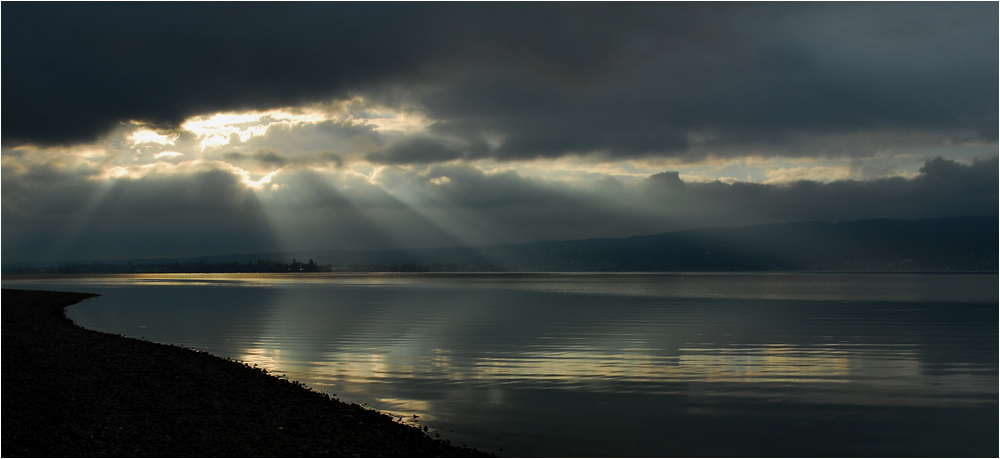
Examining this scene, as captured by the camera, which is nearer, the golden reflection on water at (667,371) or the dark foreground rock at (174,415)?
the dark foreground rock at (174,415)

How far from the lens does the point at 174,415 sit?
42.1 ft

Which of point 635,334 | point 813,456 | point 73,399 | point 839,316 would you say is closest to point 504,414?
point 813,456

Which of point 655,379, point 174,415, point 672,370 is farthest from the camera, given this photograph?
point 672,370

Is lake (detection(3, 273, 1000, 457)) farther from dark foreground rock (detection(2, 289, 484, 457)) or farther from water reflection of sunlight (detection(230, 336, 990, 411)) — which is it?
dark foreground rock (detection(2, 289, 484, 457))

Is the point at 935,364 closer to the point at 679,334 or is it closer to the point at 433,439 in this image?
the point at 679,334

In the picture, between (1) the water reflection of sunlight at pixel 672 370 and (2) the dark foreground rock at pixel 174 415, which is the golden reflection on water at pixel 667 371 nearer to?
(1) the water reflection of sunlight at pixel 672 370

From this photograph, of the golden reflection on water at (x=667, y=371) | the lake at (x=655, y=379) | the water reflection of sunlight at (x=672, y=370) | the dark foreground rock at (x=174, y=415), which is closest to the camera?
the dark foreground rock at (x=174, y=415)

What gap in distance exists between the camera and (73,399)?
13086 mm

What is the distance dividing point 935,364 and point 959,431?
10.1m

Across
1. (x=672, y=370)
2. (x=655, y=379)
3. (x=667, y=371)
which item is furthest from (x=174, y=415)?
(x=672, y=370)

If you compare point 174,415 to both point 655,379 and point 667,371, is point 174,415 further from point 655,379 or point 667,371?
point 667,371

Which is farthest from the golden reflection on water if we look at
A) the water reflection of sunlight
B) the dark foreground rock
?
the dark foreground rock

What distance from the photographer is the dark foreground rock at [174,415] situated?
10625mm

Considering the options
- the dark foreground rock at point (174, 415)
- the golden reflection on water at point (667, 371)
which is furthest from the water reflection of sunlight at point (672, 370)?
the dark foreground rock at point (174, 415)
